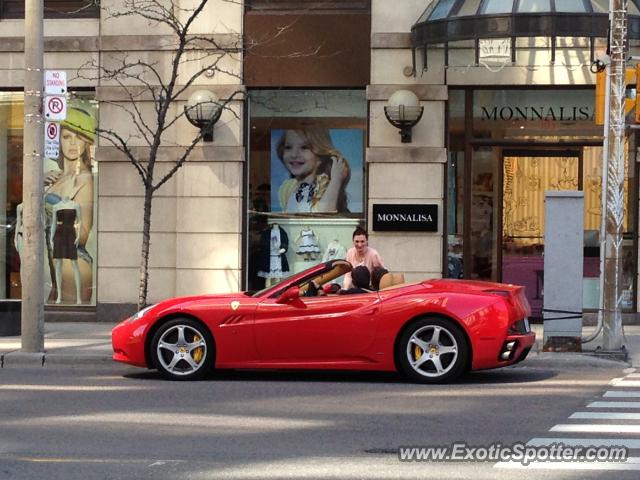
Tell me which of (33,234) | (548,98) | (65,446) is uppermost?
(548,98)

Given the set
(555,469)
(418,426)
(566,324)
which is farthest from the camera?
(566,324)

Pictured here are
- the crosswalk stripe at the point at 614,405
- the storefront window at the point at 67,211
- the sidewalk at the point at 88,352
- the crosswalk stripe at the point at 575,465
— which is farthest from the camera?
the storefront window at the point at 67,211

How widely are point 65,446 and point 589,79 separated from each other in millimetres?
12498

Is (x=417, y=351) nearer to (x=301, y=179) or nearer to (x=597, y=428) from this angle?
(x=597, y=428)

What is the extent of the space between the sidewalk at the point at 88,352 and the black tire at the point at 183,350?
6.33 feet

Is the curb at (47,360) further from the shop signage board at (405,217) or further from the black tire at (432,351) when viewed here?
the shop signage board at (405,217)

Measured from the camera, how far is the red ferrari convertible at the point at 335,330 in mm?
13039

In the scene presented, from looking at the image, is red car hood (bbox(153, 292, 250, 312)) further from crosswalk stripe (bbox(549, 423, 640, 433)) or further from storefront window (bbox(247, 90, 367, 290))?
storefront window (bbox(247, 90, 367, 290))

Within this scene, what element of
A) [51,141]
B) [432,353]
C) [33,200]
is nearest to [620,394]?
[432,353]

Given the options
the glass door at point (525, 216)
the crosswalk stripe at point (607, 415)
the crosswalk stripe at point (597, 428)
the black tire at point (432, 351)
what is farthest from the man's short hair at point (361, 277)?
the glass door at point (525, 216)

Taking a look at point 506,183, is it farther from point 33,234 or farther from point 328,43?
point 33,234

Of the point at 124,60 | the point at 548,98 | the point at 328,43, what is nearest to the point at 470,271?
the point at 548,98

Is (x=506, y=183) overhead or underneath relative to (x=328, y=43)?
underneath

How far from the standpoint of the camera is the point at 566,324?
15570mm
